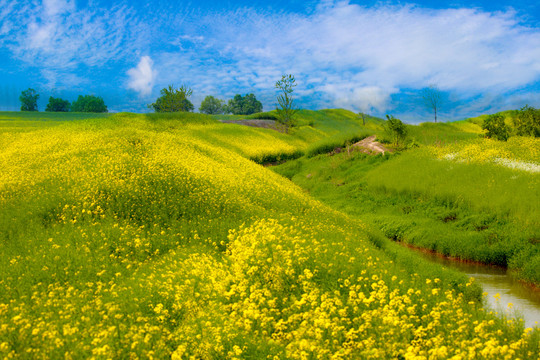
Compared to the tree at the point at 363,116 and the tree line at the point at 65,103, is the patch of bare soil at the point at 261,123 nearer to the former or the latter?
the tree at the point at 363,116

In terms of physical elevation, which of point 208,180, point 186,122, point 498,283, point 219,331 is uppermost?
point 186,122

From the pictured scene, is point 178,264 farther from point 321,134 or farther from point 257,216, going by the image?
point 321,134

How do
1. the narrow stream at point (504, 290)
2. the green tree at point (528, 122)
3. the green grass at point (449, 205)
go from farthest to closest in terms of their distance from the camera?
the green tree at point (528, 122) < the green grass at point (449, 205) < the narrow stream at point (504, 290)

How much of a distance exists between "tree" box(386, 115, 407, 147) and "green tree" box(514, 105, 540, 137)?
27.5 ft

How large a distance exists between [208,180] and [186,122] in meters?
38.5

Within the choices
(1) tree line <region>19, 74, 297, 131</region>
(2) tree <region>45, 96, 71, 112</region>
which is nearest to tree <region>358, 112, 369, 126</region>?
(1) tree line <region>19, 74, 297, 131</region>

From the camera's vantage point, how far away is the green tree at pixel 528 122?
29.5 m

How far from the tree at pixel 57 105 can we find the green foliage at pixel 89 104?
2.14 m

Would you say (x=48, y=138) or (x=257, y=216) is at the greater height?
(x=48, y=138)

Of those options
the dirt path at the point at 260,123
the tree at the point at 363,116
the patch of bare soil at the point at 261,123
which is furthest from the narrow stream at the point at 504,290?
the tree at the point at 363,116

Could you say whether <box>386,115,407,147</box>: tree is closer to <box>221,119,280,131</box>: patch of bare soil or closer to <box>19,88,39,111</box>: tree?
<box>221,119,280,131</box>: patch of bare soil

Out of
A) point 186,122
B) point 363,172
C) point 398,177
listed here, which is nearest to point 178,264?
point 398,177

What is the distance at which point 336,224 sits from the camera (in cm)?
1562

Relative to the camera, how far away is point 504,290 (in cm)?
1284
